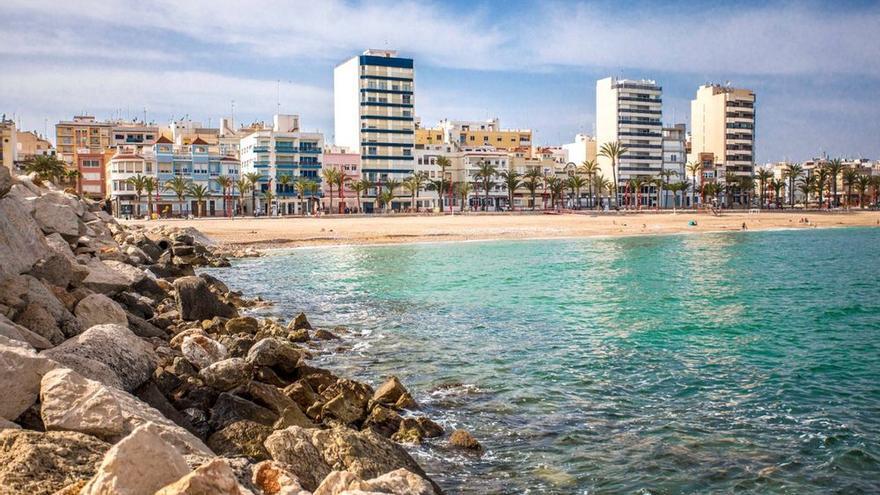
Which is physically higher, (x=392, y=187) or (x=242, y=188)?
(x=392, y=187)

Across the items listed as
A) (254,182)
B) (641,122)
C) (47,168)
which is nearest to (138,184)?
(47,168)

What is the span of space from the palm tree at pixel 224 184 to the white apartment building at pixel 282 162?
16.3 ft

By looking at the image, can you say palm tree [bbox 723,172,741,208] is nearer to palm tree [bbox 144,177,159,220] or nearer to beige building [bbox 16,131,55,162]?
palm tree [bbox 144,177,159,220]

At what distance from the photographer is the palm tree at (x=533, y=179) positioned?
13206cm

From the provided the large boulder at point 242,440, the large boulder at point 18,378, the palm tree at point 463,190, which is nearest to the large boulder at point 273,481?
the large boulder at point 242,440

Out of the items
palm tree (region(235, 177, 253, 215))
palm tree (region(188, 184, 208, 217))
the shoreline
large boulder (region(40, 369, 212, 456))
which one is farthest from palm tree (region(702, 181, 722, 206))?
large boulder (region(40, 369, 212, 456))

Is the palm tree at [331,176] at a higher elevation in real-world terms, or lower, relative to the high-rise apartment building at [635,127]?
lower

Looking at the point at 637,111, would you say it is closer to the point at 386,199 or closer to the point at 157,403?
the point at 386,199

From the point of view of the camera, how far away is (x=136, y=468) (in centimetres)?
464

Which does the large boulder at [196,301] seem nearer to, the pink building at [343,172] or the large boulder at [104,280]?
the large boulder at [104,280]

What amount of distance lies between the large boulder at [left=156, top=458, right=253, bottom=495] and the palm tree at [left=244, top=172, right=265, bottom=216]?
109 metres

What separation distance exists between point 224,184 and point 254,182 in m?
4.47

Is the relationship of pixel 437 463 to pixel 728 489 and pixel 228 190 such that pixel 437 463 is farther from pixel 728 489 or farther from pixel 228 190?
pixel 228 190

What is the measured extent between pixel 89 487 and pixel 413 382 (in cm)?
991
